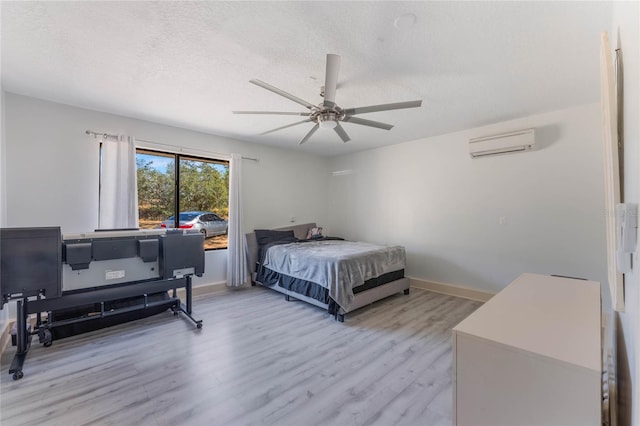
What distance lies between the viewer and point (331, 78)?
197cm

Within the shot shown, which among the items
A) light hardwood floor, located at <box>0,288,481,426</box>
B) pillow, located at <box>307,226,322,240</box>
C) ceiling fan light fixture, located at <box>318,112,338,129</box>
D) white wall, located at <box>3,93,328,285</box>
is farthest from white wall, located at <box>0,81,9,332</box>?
pillow, located at <box>307,226,322,240</box>

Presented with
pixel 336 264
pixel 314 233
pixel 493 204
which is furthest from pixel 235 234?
pixel 493 204

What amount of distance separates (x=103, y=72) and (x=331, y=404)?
10.8 ft

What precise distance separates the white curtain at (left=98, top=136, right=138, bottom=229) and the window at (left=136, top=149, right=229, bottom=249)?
301 mm

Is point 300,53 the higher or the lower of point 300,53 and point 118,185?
the higher

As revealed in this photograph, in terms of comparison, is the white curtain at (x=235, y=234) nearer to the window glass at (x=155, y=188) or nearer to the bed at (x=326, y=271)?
the bed at (x=326, y=271)

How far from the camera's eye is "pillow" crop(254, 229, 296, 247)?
4727 mm

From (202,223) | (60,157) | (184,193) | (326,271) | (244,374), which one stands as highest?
(60,157)

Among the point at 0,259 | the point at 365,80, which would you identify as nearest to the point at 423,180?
the point at 365,80

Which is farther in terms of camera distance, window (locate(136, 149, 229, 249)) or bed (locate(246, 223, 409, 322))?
window (locate(136, 149, 229, 249))

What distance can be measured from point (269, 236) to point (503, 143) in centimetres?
380

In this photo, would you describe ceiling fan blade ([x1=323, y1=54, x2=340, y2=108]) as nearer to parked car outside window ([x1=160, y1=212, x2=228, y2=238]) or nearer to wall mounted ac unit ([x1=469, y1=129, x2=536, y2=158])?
wall mounted ac unit ([x1=469, y1=129, x2=536, y2=158])

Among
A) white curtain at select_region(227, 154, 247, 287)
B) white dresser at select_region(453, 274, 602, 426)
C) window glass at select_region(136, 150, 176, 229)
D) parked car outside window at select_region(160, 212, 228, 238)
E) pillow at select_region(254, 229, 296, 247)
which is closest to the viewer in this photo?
white dresser at select_region(453, 274, 602, 426)

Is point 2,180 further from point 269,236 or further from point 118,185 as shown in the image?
point 269,236
